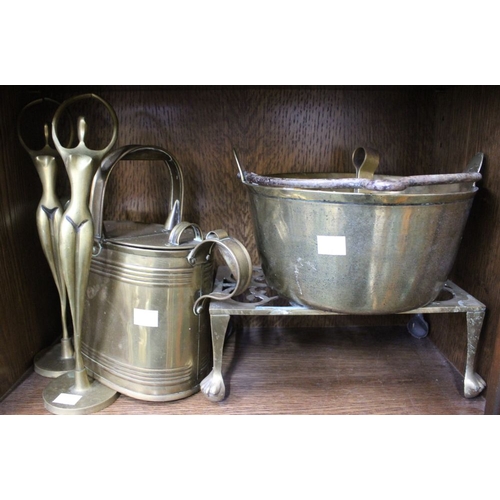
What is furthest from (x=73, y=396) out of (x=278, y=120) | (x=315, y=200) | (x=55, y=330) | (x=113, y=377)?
(x=278, y=120)

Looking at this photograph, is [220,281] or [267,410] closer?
[267,410]

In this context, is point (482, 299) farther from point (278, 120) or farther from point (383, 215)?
point (278, 120)

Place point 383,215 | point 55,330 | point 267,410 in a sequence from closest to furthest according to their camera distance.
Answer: point 383,215
point 267,410
point 55,330

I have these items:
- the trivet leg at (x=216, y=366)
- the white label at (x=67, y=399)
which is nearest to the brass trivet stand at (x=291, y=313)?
the trivet leg at (x=216, y=366)

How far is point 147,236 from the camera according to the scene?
82 cm

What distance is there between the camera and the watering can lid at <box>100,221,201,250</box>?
0.76 m

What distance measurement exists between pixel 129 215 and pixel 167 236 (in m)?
0.26

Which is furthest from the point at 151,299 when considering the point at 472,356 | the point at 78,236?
the point at 472,356

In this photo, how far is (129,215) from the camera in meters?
1.05

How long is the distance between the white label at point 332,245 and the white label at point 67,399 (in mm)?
490

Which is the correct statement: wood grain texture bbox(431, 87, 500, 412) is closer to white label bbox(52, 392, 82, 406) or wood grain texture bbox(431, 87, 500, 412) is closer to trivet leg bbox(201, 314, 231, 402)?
trivet leg bbox(201, 314, 231, 402)

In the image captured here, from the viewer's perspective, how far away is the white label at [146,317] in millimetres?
767

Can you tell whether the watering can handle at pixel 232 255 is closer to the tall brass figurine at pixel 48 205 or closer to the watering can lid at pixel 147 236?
the watering can lid at pixel 147 236

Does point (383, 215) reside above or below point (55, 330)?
above
